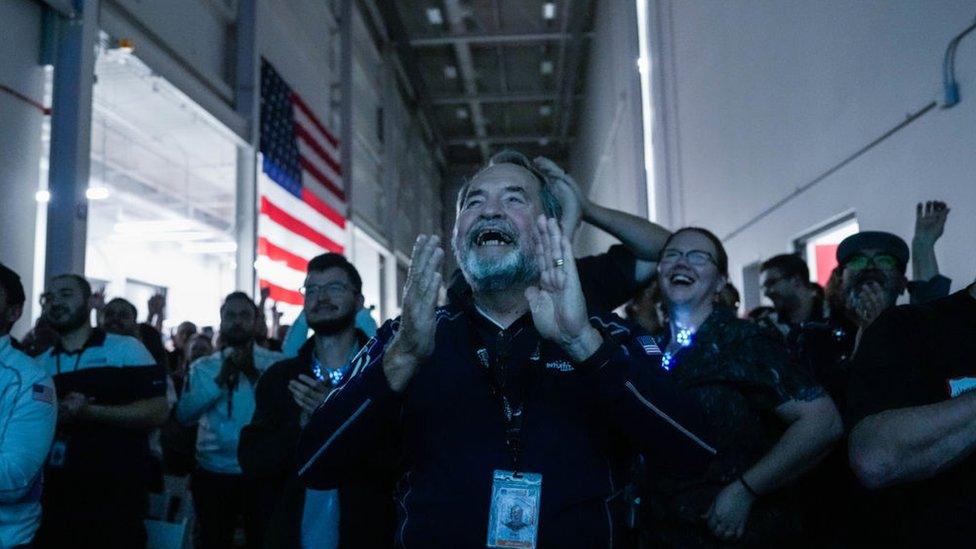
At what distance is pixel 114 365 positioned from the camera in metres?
3.22

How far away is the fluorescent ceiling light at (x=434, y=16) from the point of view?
14.9 metres

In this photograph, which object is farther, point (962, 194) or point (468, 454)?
point (962, 194)

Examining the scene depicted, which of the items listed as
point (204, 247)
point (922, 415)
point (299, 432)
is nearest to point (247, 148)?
point (299, 432)

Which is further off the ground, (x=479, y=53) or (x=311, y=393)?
(x=479, y=53)

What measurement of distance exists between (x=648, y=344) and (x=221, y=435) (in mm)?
2870

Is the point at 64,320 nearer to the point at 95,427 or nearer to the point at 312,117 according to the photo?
the point at 95,427

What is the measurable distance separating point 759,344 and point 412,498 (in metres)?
1.11

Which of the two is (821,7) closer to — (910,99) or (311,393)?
(910,99)

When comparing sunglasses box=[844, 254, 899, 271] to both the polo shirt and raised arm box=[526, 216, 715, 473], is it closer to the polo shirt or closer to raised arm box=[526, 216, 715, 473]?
raised arm box=[526, 216, 715, 473]

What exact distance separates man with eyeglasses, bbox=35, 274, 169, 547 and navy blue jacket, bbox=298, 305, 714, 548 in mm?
1879

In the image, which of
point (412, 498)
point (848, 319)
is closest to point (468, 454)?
point (412, 498)

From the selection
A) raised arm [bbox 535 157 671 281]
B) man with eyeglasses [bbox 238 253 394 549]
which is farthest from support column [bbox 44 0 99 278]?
raised arm [bbox 535 157 671 281]

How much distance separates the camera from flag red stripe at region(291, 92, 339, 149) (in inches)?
397

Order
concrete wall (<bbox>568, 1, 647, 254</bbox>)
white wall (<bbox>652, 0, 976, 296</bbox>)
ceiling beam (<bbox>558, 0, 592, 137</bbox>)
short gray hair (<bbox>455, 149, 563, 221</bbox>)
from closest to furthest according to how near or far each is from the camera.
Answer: short gray hair (<bbox>455, 149, 563, 221</bbox>) → white wall (<bbox>652, 0, 976, 296</bbox>) → concrete wall (<bbox>568, 1, 647, 254</bbox>) → ceiling beam (<bbox>558, 0, 592, 137</bbox>)
